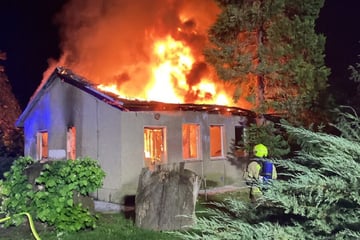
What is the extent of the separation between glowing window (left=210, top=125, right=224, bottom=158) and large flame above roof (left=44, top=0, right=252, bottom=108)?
1.47 meters

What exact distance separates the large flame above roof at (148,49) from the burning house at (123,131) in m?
2.21

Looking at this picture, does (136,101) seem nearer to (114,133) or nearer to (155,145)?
(114,133)

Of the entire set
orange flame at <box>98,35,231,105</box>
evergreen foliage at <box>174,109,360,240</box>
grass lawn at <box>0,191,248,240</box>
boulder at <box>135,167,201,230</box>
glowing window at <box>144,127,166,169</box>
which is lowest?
grass lawn at <box>0,191,248,240</box>

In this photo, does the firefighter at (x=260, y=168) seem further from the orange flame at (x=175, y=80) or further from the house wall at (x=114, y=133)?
the orange flame at (x=175, y=80)

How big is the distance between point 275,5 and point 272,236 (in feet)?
37.9

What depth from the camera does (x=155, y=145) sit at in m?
14.4

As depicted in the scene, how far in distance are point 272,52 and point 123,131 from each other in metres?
5.39

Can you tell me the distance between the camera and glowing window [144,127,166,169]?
1374cm

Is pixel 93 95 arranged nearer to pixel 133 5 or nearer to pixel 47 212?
pixel 47 212

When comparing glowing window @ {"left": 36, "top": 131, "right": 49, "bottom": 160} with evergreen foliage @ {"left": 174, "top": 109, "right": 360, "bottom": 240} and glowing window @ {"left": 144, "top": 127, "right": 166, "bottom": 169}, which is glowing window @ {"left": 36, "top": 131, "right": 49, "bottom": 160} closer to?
glowing window @ {"left": 144, "top": 127, "right": 166, "bottom": 169}

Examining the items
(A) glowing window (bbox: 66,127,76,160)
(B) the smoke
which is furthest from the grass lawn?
(B) the smoke

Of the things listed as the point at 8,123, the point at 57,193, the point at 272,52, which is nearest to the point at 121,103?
the point at 57,193

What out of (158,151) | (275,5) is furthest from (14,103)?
(275,5)

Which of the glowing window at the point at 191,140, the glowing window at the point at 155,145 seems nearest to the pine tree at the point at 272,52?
the glowing window at the point at 191,140
